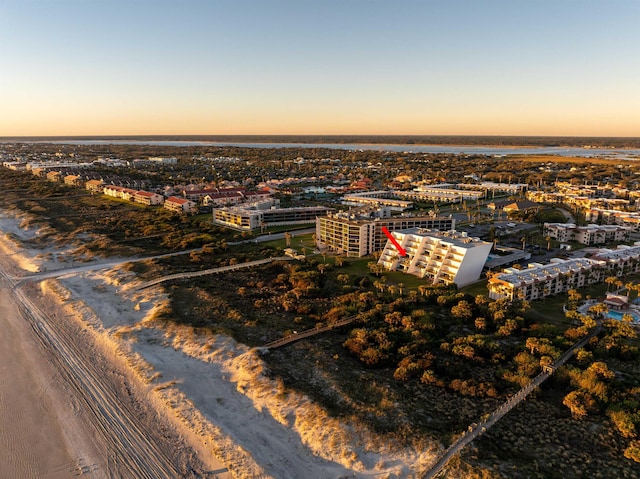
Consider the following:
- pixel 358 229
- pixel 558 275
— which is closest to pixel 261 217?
pixel 358 229

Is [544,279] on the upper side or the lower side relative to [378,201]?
upper

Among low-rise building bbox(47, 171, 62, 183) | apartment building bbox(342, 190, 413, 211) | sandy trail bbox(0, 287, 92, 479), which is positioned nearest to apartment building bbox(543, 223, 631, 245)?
apartment building bbox(342, 190, 413, 211)

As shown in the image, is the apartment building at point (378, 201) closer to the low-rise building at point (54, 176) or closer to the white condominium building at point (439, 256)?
the white condominium building at point (439, 256)

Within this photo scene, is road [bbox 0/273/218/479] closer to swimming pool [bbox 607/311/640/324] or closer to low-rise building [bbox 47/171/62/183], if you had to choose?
swimming pool [bbox 607/311/640/324]

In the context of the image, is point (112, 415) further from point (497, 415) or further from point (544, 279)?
point (544, 279)

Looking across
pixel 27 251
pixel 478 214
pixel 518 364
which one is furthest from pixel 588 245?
pixel 27 251

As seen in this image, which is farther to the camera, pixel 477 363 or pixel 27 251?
pixel 27 251

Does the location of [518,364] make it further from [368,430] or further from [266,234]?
[266,234]
